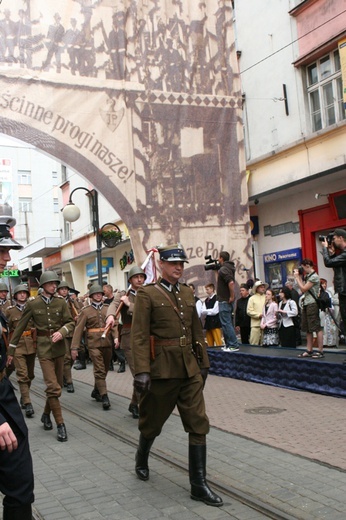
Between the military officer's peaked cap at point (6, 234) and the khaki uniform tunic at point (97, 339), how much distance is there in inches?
234

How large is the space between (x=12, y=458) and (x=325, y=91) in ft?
48.2

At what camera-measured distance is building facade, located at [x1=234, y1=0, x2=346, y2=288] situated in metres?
15.5

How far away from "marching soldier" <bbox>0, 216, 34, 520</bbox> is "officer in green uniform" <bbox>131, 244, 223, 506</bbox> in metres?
1.80

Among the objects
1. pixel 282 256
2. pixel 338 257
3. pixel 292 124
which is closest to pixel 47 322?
pixel 338 257

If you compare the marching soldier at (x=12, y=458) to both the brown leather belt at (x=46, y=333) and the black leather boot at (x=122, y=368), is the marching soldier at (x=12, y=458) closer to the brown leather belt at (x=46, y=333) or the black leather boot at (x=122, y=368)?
the brown leather belt at (x=46, y=333)

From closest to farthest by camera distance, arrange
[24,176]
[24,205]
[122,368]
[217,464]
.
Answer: [217,464], [122,368], [24,205], [24,176]

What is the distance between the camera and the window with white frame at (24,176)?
48.2m

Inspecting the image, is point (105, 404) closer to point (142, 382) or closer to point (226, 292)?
point (226, 292)

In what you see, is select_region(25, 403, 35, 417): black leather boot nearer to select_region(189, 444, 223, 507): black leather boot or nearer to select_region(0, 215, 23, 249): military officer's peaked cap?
select_region(189, 444, 223, 507): black leather boot

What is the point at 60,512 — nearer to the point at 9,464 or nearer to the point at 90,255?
the point at 9,464

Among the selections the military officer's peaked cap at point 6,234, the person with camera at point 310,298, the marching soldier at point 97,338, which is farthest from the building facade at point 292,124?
the military officer's peaked cap at point 6,234

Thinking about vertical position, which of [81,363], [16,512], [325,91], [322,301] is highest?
[325,91]

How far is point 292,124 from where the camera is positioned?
16984 mm

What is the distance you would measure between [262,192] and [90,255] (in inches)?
556
